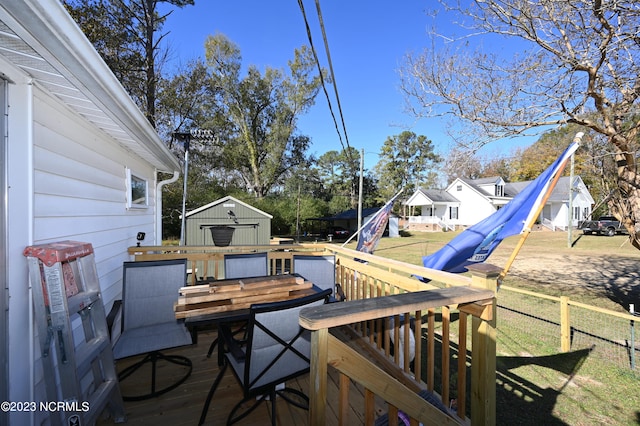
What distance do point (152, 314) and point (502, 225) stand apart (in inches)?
134

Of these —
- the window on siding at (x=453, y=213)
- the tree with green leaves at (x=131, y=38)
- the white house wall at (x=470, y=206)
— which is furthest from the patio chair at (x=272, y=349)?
the window on siding at (x=453, y=213)

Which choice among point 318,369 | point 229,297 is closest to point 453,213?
point 229,297

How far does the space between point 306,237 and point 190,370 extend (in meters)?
19.4

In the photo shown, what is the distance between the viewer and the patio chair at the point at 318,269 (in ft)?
12.0

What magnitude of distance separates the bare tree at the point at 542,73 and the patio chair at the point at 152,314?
4.52 metres

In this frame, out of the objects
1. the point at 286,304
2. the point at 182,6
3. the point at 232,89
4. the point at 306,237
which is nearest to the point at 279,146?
the point at 232,89

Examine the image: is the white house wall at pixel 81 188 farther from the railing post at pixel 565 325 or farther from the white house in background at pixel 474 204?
the white house in background at pixel 474 204

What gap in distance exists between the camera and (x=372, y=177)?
3856cm

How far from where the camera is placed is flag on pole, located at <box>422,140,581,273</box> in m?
2.46

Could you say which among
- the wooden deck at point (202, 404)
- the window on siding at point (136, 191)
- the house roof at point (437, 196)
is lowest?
the wooden deck at point (202, 404)

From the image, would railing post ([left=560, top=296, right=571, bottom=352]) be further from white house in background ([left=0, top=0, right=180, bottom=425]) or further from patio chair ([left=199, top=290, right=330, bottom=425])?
white house in background ([left=0, top=0, right=180, bottom=425])

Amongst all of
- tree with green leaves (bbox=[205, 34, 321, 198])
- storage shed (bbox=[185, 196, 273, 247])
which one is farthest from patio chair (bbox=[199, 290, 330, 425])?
tree with green leaves (bbox=[205, 34, 321, 198])

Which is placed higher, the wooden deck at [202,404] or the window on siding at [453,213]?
the window on siding at [453,213]

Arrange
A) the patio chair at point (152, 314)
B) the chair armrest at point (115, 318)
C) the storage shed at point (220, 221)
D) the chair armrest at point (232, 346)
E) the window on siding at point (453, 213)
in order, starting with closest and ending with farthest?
the chair armrest at point (232, 346)
the patio chair at point (152, 314)
the chair armrest at point (115, 318)
the storage shed at point (220, 221)
the window on siding at point (453, 213)
